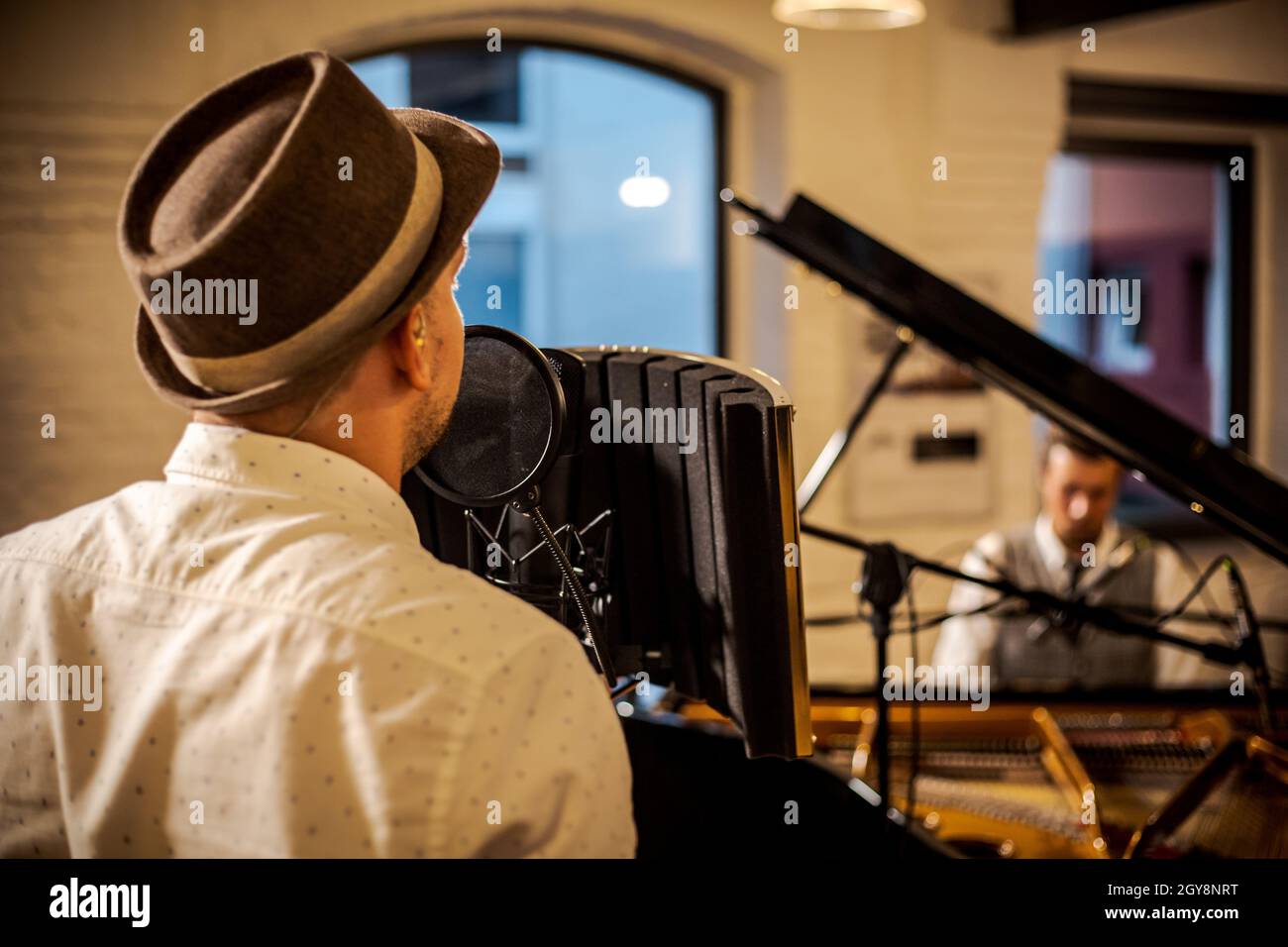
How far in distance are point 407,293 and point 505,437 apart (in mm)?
290

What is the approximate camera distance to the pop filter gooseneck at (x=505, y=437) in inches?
47.6

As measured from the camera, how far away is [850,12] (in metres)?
3.12

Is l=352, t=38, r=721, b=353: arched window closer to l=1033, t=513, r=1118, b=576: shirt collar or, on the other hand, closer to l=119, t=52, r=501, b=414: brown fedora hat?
l=1033, t=513, r=1118, b=576: shirt collar

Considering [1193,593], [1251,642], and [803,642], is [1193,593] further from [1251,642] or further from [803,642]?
[803,642]

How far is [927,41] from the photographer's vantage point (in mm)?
4371

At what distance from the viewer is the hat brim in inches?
36.8

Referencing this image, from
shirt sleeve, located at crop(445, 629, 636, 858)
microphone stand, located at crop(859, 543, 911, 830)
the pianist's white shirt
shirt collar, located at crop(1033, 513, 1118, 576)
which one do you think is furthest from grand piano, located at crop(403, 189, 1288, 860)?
shirt collar, located at crop(1033, 513, 1118, 576)

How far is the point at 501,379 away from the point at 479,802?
54cm

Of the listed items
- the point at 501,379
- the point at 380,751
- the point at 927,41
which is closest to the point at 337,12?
the point at 927,41

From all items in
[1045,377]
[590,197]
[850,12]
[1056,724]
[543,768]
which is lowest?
[1056,724]

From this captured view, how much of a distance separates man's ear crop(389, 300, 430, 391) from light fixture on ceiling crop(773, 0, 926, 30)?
2.29 meters

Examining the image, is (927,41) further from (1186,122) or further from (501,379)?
(501,379)
